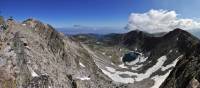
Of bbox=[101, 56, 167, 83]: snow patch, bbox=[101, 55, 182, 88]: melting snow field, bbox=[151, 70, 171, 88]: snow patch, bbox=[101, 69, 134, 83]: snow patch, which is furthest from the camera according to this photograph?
bbox=[101, 56, 167, 83]: snow patch

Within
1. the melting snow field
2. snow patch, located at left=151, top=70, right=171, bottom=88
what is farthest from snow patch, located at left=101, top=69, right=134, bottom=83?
snow patch, located at left=151, top=70, right=171, bottom=88

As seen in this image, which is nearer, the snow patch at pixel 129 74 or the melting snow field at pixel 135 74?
the melting snow field at pixel 135 74

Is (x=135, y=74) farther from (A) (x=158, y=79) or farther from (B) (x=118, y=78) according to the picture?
(A) (x=158, y=79)

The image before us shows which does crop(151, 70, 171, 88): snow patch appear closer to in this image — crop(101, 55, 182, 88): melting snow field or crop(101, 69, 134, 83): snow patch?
crop(101, 55, 182, 88): melting snow field

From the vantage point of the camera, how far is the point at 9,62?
81562 mm

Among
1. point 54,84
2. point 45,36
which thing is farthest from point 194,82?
point 45,36

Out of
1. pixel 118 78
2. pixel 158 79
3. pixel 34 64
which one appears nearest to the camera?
pixel 34 64

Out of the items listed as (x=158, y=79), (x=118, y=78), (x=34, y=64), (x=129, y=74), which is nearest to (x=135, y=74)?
(x=129, y=74)

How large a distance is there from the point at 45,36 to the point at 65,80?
4300 centimetres

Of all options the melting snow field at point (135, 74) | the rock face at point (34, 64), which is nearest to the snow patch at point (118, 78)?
the melting snow field at point (135, 74)

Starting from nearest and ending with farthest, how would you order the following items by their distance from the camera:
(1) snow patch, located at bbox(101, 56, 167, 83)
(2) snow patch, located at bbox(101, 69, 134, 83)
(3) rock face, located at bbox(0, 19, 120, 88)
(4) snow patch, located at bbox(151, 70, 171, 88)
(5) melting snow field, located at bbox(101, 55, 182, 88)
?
(3) rock face, located at bbox(0, 19, 120, 88)
(4) snow patch, located at bbox(151, 70, 171, 88)
(5) melting snow field, located at bbox(101, 55, 182, 88)
(2) snow patch, located at bbox(101, 69, 134, 83)
(1) snow patch, located at bbox(101, 56, 167, 83)

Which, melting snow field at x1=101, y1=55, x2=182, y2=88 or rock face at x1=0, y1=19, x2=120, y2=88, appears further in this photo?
melting snow field at x1=101, y1=55, x2=182, y2=88

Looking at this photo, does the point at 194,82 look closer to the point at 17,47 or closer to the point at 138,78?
the point at 17,47

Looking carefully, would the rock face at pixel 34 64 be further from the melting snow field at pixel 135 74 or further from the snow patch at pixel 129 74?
the melting snow field at pixel 135 74
